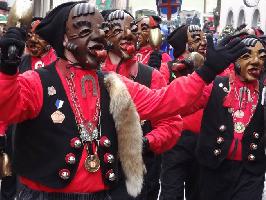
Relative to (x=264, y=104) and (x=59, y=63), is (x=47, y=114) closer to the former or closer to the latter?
(x=59, y=63)

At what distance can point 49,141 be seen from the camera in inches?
130

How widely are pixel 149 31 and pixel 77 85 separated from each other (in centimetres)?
390

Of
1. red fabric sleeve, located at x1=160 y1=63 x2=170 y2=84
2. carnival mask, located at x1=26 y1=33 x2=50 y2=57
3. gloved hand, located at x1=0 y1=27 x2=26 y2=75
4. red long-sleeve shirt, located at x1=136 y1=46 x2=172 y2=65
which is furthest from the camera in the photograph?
red long-sleeve shirt, located at x1=136 y1=46 x2=172 y2=65

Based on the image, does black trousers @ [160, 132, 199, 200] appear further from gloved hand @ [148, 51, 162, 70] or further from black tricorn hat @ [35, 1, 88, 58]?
black tricorn hat @ [35, 1, 88, 58]

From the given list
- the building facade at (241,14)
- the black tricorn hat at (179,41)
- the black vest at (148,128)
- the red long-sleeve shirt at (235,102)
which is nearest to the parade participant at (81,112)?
the black vest at (148,128)

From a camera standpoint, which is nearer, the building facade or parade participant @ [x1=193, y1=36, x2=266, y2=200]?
parade participant @ [x1=193, y1=36, x2=266, y2=200]

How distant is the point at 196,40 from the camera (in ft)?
24.0

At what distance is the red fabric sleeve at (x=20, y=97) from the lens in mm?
2945

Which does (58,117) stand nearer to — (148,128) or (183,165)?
(148,128)

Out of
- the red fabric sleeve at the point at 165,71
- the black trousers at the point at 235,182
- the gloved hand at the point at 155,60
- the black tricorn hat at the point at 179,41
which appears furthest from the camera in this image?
the black tricorn hat at the point at 179,41

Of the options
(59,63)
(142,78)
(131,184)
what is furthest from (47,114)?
(142,78)

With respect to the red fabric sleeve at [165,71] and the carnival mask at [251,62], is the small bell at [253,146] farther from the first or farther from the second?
the red fabric sleeve at [165,71]

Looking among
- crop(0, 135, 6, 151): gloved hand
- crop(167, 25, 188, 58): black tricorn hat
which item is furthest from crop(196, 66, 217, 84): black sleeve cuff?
crop(167, 25, 188, 58): black tricorn hat

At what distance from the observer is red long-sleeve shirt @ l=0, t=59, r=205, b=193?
305cm
